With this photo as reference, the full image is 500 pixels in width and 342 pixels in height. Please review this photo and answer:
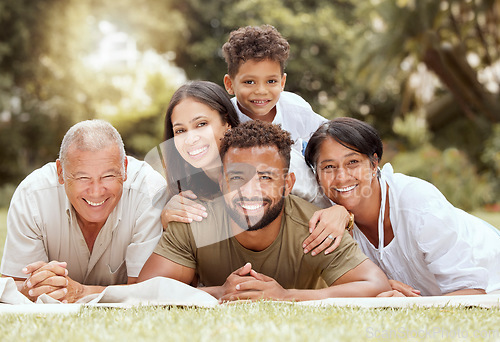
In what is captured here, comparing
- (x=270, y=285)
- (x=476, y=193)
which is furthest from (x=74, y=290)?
(x=476, y=193)

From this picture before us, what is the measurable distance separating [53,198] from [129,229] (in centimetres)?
59

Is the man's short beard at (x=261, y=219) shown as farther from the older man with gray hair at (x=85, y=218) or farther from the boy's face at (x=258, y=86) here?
the boy's face at (x=258, y=86)

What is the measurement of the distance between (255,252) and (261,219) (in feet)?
0.84

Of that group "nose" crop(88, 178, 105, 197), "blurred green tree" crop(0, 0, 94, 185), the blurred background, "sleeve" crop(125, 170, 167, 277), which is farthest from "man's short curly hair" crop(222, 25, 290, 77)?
"blurred green tree" crop(0, 0, 94, 185)

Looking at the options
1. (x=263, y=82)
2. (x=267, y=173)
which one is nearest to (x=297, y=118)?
(x=263, y=82)

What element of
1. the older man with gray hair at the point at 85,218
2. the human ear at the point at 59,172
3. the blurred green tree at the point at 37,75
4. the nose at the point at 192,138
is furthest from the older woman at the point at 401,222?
the blurred green tree at the point at 37,75

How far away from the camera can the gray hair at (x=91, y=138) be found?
150 inches

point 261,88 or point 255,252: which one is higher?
point 261,88

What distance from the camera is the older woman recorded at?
12.5 feet

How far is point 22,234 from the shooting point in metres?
3.90

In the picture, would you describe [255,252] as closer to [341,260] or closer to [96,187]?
[341,260]

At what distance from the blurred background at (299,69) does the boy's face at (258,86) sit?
424 inches

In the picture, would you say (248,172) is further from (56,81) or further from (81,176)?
(56,81)

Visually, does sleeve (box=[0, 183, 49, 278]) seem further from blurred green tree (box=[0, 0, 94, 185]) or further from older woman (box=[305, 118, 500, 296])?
blurred green tree (box=[0, 0, 94, 185])
